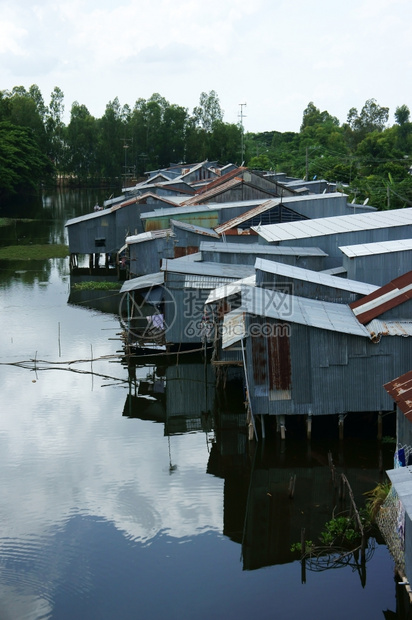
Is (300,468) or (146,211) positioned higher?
(146,211)

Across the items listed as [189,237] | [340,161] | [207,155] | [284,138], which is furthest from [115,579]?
[284,138]

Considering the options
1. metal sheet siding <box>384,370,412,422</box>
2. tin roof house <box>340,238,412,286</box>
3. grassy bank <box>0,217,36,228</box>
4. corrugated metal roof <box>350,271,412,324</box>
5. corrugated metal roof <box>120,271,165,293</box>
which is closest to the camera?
metal sheet siding <box>384,370,412,422</box>

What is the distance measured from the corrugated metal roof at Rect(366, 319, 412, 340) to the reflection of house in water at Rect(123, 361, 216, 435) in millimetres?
5746

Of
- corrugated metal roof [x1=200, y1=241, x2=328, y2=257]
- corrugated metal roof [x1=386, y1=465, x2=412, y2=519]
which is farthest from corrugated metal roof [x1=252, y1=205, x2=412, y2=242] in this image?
corrugated metal roof [x1=386, y1=465, x2=412, y2=519]

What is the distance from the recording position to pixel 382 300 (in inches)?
890

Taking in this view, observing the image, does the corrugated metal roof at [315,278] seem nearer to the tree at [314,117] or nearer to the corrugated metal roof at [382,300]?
the corrugated metal roof at [382,300]

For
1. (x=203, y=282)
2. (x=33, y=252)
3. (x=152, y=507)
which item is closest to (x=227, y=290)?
(x=203, y=282)

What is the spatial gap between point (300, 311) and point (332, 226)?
570 inches

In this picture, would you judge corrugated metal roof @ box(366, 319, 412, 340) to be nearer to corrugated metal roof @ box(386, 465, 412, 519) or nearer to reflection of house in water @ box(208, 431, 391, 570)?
reflection of house in water @ box(208, 431, 391, 570)

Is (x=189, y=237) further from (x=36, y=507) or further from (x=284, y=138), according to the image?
(x=284, y=138)

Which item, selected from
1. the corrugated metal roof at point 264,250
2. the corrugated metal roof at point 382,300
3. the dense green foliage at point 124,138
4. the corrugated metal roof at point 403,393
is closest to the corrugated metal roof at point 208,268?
the corrugated metal roof at point 264,250

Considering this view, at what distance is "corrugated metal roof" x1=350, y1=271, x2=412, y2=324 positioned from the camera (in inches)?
850

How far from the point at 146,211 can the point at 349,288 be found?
1062 inches

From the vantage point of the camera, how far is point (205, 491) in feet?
60.4
